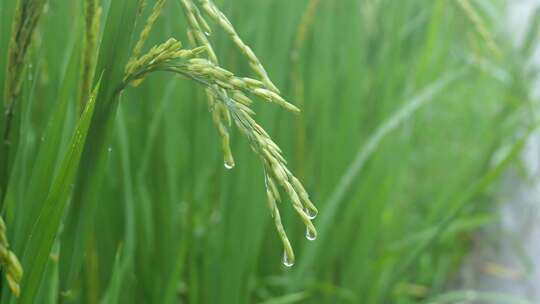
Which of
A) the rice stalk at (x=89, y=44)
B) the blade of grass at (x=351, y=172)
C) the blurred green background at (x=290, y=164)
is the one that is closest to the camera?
the rice stalk at (x=89, y=44)

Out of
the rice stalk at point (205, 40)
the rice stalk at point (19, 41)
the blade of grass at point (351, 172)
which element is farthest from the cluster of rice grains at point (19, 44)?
the blade of grass at point (351, 172)

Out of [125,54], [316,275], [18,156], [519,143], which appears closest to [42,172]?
[18,156]

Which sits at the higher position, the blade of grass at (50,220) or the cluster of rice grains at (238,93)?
the cluster of rice grains at (238,93)

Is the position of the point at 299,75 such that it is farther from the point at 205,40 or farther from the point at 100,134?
the point at 205,40

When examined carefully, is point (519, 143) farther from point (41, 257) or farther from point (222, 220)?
point (41, 257)

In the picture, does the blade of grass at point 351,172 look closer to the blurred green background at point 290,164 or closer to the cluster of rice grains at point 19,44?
the blurred green background at point 290,164

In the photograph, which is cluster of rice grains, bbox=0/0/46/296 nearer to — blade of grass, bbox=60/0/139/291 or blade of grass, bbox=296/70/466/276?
blade of grass, bbox=60/0/139/291

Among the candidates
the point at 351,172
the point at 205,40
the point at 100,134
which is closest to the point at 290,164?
the point at 351,172
